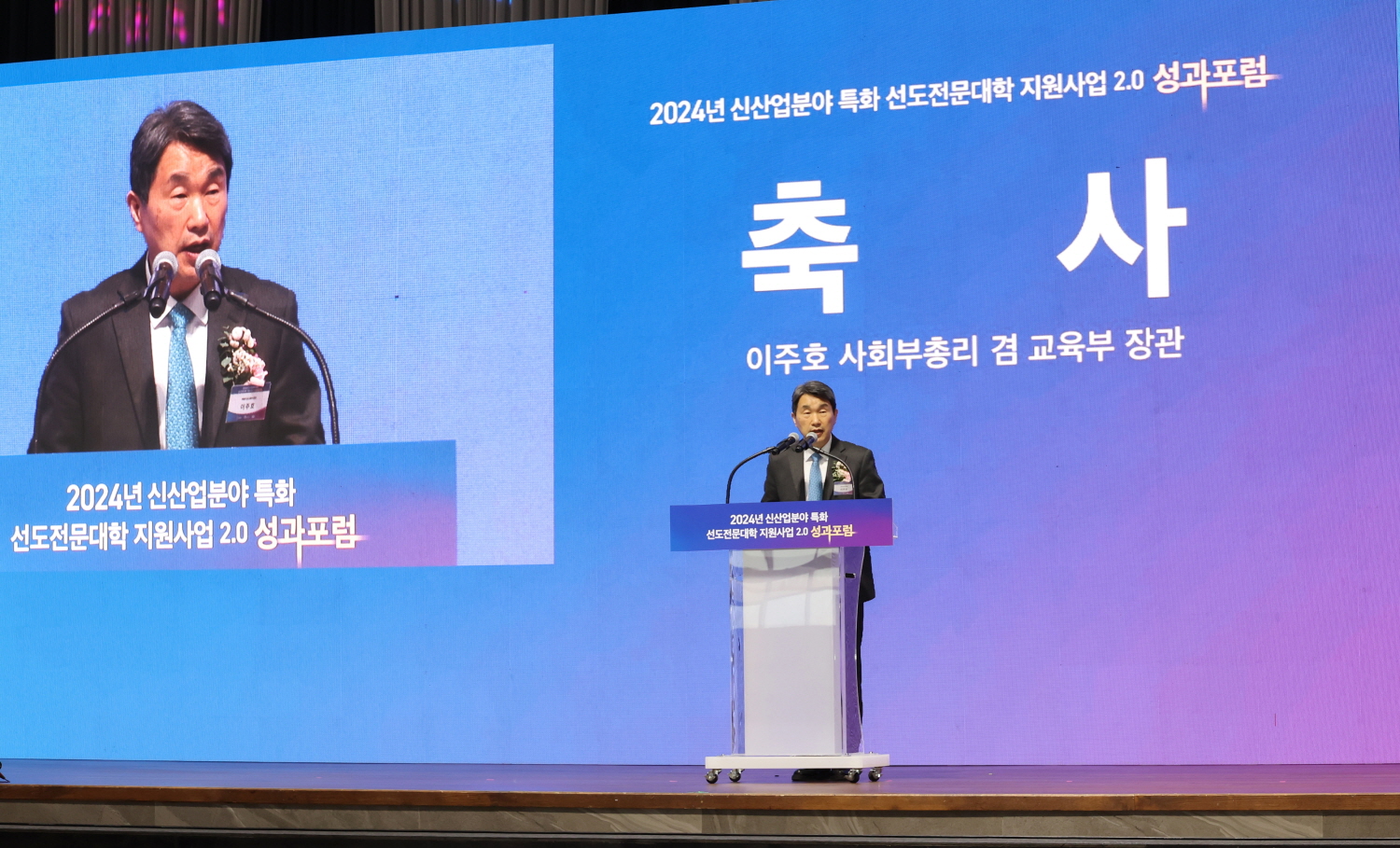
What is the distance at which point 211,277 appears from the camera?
17.9ft

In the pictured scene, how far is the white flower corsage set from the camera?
5.38m

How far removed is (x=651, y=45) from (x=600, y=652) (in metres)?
2.10

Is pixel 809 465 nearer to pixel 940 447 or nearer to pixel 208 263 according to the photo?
pixel 940 447

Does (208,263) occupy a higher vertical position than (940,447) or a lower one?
higher

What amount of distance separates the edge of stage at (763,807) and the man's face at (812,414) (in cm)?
90

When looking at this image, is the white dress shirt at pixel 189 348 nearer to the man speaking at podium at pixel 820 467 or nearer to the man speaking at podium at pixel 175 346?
the man speaking at podium at pixel 175 346

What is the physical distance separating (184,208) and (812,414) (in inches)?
112

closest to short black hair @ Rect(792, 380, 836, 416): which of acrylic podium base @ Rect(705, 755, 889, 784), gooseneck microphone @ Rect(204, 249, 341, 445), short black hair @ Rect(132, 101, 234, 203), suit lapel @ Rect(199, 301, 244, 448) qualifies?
acrylic podium base @ Rect(705, 755, 889, 784)

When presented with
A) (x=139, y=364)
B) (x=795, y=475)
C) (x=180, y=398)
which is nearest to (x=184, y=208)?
(x=139, y=364)

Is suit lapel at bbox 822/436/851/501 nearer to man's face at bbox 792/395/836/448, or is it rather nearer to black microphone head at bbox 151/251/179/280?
man's face at bbox 792/395/836/448

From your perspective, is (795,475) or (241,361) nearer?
(795,475)

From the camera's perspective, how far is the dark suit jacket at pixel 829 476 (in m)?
3.96

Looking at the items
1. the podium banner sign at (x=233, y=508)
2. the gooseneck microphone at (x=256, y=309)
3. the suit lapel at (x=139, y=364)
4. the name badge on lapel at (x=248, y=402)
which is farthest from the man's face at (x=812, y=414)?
the suit lapel at (x=139, y=364)
